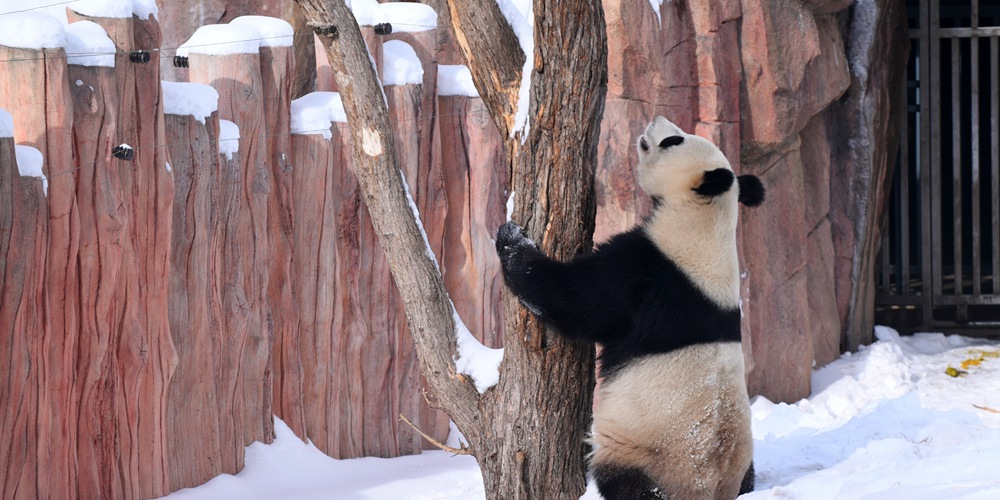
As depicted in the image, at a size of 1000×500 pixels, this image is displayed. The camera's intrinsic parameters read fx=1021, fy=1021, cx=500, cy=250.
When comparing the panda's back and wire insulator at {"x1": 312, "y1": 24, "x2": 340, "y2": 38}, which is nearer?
the panda's back

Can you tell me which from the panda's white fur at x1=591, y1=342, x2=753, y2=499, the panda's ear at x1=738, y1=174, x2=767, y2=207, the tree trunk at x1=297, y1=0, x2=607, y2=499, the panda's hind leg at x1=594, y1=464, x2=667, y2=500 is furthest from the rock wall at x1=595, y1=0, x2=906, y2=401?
the panda's hind leg at x1=594, y1=464, x2=667, y2=500

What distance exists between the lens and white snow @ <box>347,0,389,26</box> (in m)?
5.46

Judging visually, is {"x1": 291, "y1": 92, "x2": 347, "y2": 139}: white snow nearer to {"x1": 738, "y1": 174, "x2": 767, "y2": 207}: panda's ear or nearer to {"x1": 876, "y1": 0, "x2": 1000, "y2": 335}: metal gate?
{"x1": 738, "y1": 174, "x2": 767, "y2": 207}: panda's ear

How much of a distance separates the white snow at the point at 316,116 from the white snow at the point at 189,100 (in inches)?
23.3

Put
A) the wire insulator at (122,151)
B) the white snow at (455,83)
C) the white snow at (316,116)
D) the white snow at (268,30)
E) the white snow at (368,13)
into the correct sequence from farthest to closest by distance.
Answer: the white snow at (455,83)
the white snow at (368,13)
the white snow at (316,116)
the white snow at (268,30)
the wire insulator at (122,151)

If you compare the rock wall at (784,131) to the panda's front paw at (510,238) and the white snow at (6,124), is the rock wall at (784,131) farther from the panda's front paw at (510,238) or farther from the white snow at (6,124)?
the white snow at (6,124)

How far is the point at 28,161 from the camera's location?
3.99 metres

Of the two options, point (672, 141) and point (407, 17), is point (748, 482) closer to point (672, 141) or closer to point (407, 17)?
point (672, 141)

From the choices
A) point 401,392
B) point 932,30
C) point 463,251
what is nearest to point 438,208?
point 463,251

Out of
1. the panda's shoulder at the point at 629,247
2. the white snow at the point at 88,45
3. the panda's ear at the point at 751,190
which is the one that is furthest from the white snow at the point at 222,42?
the panda's ear at the point at 751,190

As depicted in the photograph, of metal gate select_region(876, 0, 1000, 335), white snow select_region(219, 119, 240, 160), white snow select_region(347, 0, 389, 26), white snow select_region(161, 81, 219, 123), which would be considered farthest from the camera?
metal gate select_region(876, 0, 1000, 335)

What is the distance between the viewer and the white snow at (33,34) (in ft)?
13.0

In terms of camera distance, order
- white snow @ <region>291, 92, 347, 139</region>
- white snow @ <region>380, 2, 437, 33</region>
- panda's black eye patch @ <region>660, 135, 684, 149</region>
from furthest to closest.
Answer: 1. white snow @ <region>380, 2, 437, 33</region>
2. white snow @ <region>291, 92, 347, 139</region>
3. panda's black eye patch @ <region>660, 135, 684, 149</region>

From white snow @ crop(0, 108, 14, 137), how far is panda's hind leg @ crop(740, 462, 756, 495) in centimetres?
296
